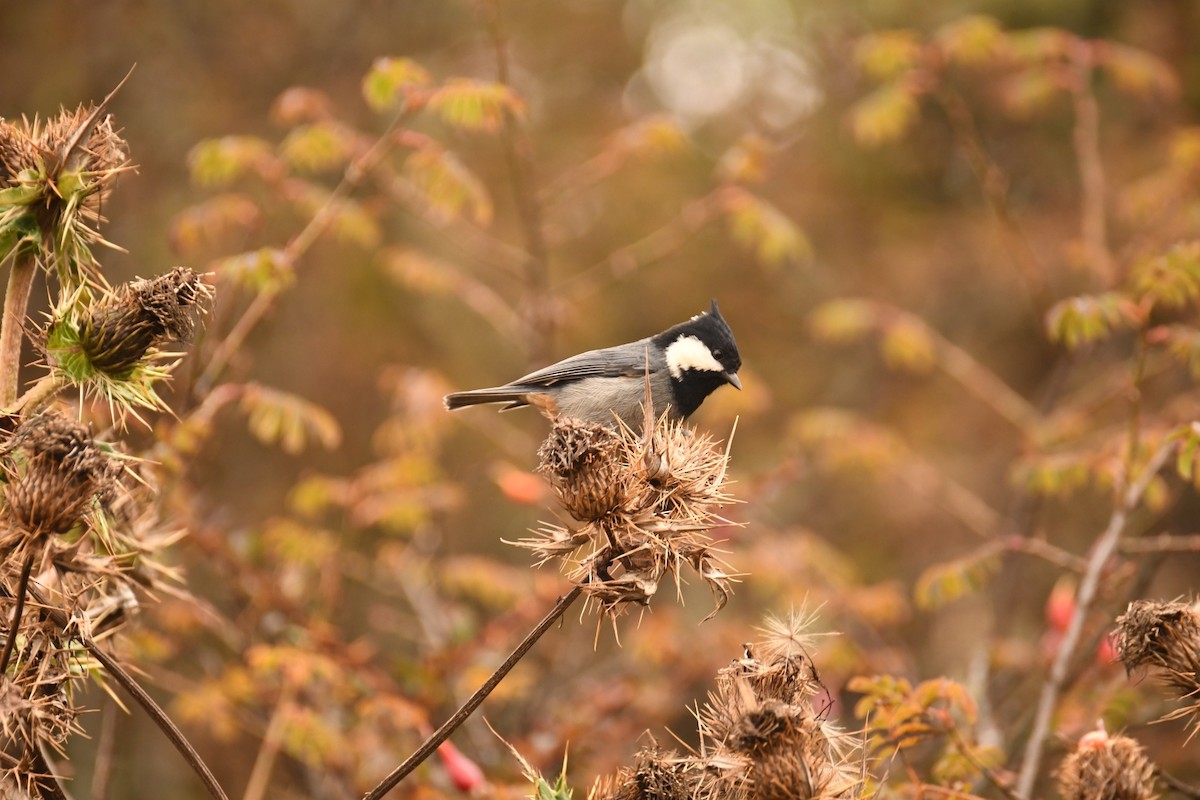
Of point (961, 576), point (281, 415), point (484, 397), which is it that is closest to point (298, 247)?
point (281, 415)

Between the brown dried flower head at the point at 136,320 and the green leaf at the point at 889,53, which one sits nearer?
the brown dried flower head at the point at 136,320

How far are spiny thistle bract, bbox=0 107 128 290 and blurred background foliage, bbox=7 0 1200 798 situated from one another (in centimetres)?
120

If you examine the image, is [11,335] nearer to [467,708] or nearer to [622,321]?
[467,708]

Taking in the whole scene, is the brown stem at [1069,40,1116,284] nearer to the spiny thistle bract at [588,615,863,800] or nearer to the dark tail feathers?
the dark tail feathers

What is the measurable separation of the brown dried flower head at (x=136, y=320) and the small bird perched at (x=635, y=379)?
8.58ft

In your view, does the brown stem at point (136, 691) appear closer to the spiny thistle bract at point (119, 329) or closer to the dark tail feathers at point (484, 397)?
the spiny thistle bract at point (119, 329)

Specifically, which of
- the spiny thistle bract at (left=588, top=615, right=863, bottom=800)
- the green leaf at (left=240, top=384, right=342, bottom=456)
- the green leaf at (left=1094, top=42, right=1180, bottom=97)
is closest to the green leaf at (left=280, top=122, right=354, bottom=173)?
the green leaf at (left=240, top=384, right=342, bottom=456)

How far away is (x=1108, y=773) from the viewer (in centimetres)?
249

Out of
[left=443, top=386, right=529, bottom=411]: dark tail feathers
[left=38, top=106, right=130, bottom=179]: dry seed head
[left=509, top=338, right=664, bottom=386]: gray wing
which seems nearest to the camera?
[left=38, top=106, right=130, bottom=179]: dry seed head

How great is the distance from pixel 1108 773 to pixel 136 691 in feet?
7.58

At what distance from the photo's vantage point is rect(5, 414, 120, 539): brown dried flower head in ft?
6.86

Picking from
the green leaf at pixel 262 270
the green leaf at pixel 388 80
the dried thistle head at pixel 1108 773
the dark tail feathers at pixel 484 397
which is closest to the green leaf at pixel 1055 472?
the dried thistle head at pixel 1108 773

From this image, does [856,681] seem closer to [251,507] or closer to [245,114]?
[251,507]

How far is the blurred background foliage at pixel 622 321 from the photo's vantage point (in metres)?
4.98
